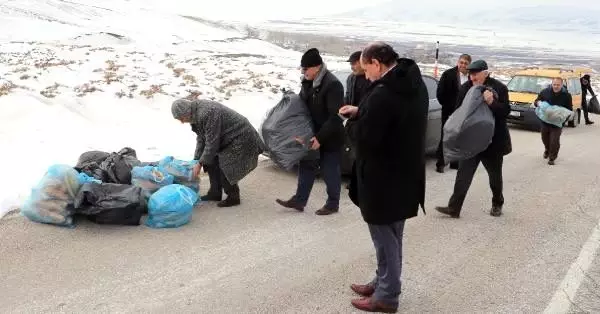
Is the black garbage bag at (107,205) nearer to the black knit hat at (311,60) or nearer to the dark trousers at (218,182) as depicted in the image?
the dark trousers at (218,182)

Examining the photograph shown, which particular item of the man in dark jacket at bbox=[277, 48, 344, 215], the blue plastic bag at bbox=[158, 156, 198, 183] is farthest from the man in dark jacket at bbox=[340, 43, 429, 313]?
→ the blue plastic bag at bbox=[158, 156, 198, 183]

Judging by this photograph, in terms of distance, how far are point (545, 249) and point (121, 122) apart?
795cm

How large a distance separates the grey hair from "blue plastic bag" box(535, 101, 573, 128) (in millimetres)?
A: 6487

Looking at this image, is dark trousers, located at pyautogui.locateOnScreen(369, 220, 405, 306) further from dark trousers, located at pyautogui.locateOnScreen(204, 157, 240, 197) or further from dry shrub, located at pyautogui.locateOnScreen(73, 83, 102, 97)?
dry shrub, located at pyautogui.locateOnScreen(73, 83, 102, 97)

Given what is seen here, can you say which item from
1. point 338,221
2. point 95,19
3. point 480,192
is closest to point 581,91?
point 480,192

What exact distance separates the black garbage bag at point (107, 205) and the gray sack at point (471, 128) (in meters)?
3.40

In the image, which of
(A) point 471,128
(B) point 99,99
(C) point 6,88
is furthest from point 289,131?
(C) point 6,88

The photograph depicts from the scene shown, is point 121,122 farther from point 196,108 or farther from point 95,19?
point 95,19

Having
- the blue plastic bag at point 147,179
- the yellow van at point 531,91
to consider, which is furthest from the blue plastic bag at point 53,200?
the yellow van at point 531,91

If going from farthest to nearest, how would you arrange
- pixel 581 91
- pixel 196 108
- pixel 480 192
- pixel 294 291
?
pixel 581 91, pixel 480 192, pixel 196 108, pixel 294 291

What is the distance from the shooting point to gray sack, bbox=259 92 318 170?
264 inches

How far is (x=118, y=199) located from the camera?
5.82 meters

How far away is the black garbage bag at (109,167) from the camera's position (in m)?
6.46

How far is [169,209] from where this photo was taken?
590 centimetres
